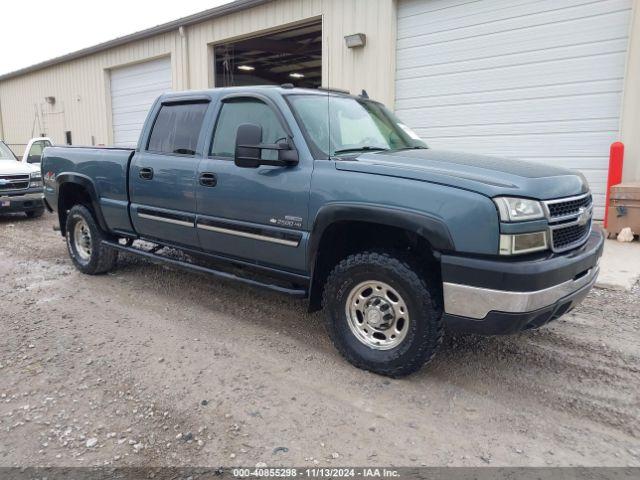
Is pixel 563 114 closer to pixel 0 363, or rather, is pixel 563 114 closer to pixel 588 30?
pixel 588 30

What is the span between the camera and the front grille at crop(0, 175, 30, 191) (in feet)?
33.2

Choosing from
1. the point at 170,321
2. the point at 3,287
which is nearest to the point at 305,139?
the point at 170,321

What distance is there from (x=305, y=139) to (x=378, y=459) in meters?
2.31

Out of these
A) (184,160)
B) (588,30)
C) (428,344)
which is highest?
(588,30)

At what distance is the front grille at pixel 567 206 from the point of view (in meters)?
3.21

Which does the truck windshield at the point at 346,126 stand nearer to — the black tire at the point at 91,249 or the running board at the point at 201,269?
the running board at the point at 201,269

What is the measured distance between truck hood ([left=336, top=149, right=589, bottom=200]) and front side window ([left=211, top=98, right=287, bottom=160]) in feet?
2.55

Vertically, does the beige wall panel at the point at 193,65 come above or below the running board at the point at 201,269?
above

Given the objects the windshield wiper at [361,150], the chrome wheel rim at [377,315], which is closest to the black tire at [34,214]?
the windshield wiper at [361,150]

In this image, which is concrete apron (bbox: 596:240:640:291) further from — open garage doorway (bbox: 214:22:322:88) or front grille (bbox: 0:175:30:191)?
front grille (bbox: 0:175:30:191)

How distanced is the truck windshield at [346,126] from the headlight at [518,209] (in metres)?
1.38

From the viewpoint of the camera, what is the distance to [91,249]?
6.07 m

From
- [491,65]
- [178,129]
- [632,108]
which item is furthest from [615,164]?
[178,129]

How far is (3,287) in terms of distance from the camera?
5.77 meters
